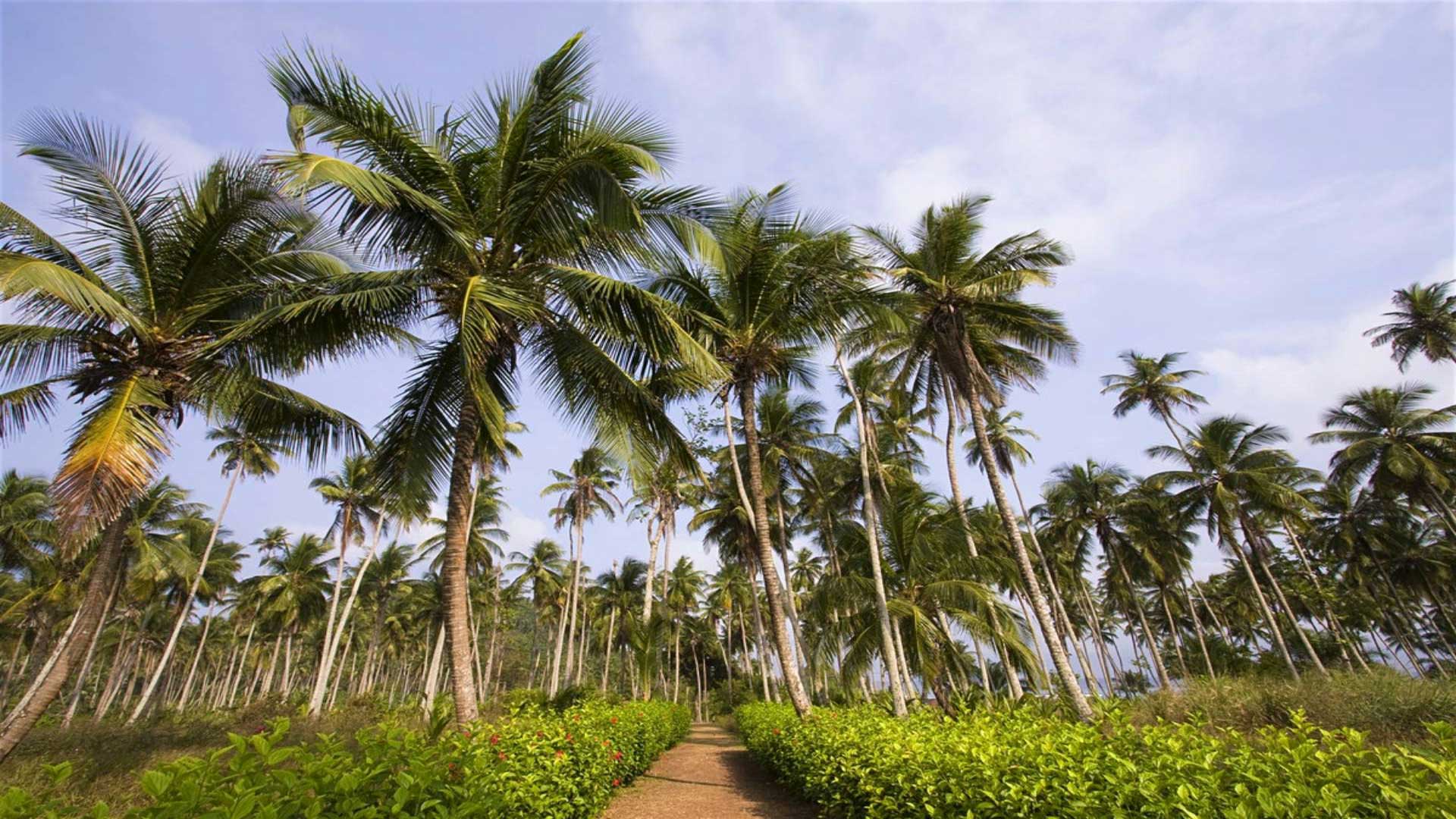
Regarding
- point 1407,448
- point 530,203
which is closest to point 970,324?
point 530,203

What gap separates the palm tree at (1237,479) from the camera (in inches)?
904

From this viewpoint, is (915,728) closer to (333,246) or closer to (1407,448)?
(333,246)

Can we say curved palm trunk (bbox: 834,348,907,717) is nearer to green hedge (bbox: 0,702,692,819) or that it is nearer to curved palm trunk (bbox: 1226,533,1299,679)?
green hedge (bbox: 0,702,692,819)

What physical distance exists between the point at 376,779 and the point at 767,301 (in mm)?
9664

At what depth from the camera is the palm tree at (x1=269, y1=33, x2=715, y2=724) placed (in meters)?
6.60

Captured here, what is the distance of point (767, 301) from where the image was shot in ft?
37.3

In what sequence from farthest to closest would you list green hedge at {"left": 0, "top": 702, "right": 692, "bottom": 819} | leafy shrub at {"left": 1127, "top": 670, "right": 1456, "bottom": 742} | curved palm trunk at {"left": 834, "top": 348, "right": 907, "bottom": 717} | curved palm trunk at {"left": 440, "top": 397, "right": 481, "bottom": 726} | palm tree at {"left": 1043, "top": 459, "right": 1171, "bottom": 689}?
palm tree at {"left": 1043, "top": 459, "right": 1171, "bottom": 689}
curved palm trunk at {"left": 834, "top": 348, "right": 907, "bottom": 717}
leafy shrub at {"left": 1127, "top": 670, "right": 1456, "bottom": 742}
curved palm trunk at {"left": 440, "top": 397, "right": 481, "bottom": 726}
green hedge at {"left": 0, "top": 702, "right": 692, "bottom": 819}

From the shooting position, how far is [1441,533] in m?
29.1

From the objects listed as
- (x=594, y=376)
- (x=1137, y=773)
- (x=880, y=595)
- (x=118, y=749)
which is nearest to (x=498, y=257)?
(x=594, y=376)

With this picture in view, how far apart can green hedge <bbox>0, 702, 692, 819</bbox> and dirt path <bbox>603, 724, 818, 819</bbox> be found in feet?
8.75

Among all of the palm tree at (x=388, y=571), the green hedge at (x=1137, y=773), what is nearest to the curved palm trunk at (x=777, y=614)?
the green hedge at (x=1137, y=773)

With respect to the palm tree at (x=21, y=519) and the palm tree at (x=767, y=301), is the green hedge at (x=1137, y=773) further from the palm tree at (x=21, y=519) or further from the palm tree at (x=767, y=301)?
the palm tree at (x=21, y=519)

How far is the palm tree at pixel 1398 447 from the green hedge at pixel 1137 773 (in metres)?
28.3

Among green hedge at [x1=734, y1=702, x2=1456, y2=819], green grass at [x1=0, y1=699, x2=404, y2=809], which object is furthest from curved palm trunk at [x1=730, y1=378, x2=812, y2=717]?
green grass at [x1=0, y1=699, x2=404, y2=809]
